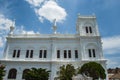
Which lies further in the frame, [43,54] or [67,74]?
[43,54]

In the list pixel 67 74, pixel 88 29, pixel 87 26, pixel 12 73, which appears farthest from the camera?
pixel 87 26

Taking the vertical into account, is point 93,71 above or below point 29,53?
below

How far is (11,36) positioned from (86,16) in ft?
67.0

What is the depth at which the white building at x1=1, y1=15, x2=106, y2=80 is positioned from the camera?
3125 cm

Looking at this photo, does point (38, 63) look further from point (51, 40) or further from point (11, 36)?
point (11, 36)

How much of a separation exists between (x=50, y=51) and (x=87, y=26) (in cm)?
1197

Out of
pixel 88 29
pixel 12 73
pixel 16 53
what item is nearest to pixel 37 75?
pixel 12 73

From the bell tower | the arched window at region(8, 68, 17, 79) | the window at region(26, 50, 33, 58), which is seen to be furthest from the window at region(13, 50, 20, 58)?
the bell tower

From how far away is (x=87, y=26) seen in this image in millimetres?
35906

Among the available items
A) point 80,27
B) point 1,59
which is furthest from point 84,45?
point 1,59

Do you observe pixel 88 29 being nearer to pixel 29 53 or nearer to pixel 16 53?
pixel 29 53

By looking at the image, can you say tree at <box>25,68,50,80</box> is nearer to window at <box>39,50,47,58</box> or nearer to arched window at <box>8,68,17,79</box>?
arched window at <box>8,68,17,79</box>

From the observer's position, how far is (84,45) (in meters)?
32.8

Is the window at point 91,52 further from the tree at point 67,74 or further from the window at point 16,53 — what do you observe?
the window at point 16,53
